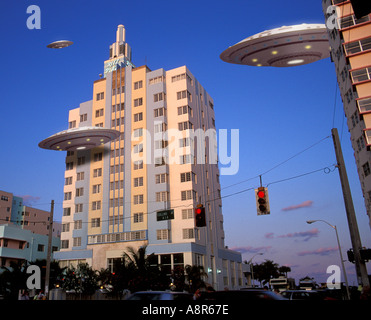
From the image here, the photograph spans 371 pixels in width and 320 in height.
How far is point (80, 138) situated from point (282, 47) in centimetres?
3842

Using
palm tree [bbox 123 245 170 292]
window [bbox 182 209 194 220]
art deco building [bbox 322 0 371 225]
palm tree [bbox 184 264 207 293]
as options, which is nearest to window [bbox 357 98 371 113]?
art deco building [bbox 322 0 371 225]

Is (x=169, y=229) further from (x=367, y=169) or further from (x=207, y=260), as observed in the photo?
(x=367, y=169)

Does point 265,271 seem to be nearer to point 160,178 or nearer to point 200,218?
point 160,178

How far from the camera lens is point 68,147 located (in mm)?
69312

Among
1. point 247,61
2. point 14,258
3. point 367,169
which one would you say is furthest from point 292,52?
point 14,258

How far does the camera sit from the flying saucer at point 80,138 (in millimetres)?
62688

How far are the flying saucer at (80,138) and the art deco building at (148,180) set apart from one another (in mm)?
3383

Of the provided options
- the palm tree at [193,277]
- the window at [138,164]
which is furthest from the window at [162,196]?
the palm tree at [193,277]

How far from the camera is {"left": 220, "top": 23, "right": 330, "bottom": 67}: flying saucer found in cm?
4950

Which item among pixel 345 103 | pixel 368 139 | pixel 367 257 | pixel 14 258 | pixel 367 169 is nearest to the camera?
pixel 367 257

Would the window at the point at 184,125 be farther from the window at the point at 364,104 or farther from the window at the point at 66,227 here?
the window at the point at 364,104

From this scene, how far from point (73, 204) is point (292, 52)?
49311 mm

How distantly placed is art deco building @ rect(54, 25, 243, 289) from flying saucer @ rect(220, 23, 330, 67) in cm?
1574

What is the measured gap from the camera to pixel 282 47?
51.6 m
